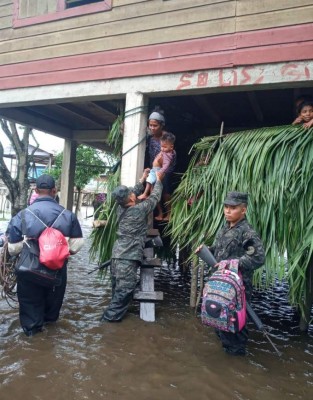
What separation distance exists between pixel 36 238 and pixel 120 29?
10.5 ft

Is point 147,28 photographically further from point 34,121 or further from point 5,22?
point 34,121

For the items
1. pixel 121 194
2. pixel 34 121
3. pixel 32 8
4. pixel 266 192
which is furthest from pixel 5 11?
pixel 266 192

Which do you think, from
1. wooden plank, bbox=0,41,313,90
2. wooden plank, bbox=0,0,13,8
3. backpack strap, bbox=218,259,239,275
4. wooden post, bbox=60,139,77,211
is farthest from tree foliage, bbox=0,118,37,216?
backpack strap, bbox=218,259,239,275

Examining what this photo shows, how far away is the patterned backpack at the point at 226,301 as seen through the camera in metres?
2.95

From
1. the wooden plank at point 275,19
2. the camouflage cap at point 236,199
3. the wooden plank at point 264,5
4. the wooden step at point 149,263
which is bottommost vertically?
the wooden step at point 149,263

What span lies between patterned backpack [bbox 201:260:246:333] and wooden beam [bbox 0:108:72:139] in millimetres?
5527

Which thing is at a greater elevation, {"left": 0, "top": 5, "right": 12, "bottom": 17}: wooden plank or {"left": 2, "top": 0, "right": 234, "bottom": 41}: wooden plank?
{"left": 0, "top": 5, "right": 12, "bottom": 17}: wooden plank

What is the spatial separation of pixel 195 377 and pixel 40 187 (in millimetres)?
2498

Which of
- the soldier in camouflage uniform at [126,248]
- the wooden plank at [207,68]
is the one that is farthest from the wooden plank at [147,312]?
the wooden plank at [207,68]

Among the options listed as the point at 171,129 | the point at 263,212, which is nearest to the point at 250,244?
the point at 263,212

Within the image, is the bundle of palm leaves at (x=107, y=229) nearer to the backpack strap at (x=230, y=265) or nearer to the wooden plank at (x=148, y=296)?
the wooden plank at (x=148, y=296)

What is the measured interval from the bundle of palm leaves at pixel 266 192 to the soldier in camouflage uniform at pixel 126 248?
0.48 m

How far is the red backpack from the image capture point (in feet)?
11.3

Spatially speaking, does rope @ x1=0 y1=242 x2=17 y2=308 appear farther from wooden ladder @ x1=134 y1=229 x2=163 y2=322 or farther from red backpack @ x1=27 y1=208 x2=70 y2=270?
wooden ladder @ x1=134 y1=229 x2=163 y2=322
